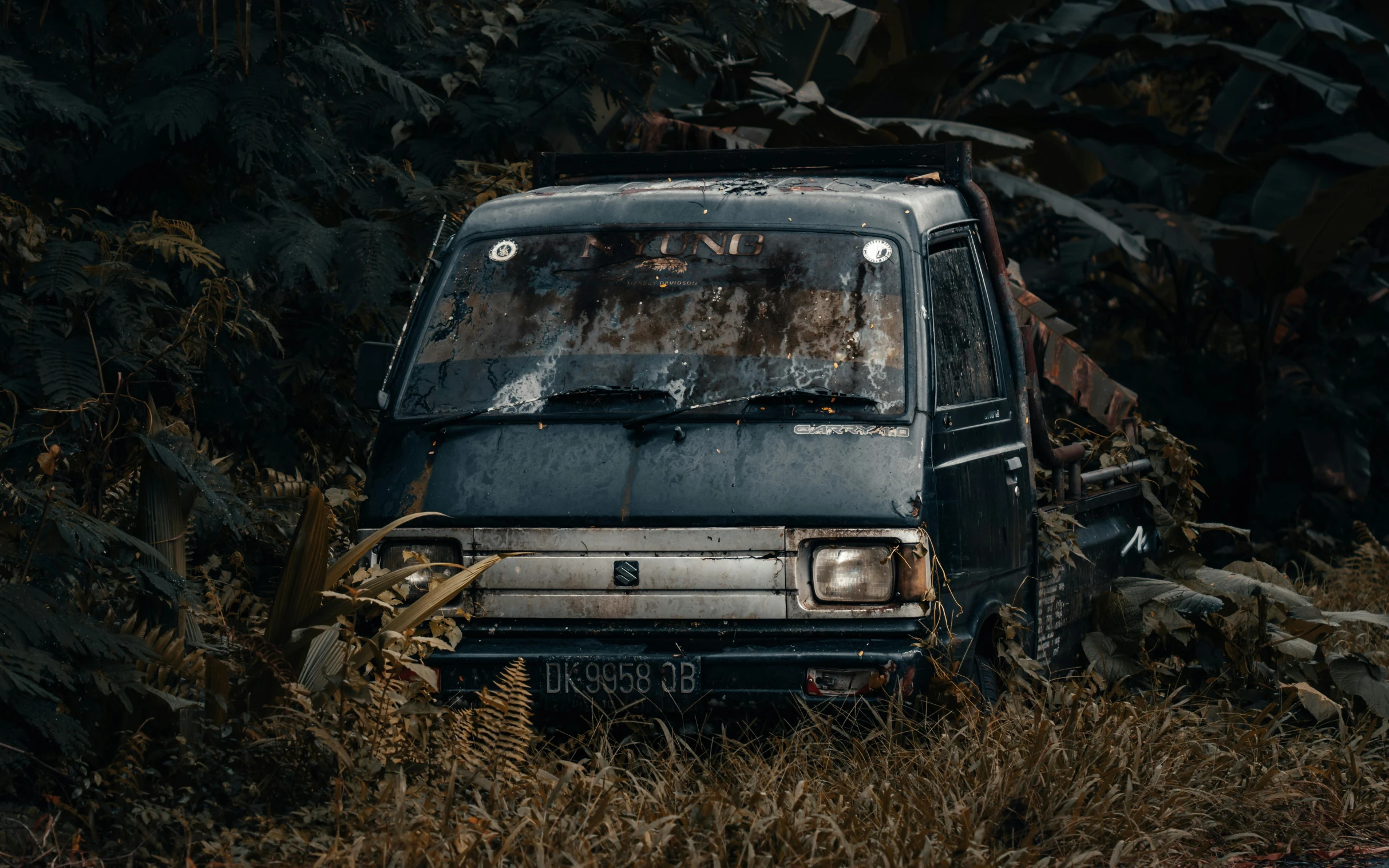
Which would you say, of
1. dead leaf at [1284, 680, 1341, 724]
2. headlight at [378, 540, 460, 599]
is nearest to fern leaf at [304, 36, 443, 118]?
headlight at [378, 540, 460, 599]

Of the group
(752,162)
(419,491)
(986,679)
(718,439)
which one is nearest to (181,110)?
(419,491)

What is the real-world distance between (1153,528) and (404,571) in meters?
4.19

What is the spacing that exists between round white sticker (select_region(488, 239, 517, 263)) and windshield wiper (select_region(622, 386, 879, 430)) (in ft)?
3.21

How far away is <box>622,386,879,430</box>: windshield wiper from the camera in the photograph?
5.29m

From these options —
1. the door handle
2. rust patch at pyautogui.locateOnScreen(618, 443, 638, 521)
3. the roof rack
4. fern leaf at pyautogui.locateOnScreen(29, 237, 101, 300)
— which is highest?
the roof rack

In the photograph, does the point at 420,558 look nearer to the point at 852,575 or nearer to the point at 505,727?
the point at 505,727

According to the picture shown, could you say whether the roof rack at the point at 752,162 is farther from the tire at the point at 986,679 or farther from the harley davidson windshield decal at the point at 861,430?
the tire at the point at 986,679

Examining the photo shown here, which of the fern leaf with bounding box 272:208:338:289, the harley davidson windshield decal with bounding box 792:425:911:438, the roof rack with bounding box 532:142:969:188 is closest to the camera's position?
the harley davidson windshield decal with bounding box 792:425:911:438

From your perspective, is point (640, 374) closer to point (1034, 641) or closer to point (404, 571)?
point (404, 571)

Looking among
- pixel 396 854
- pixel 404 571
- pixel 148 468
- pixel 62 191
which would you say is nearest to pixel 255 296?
pixel 62 191

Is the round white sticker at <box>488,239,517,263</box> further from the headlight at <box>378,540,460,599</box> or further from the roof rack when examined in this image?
the headlight at <box>378,540,460,599</box>

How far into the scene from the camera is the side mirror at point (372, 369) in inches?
227

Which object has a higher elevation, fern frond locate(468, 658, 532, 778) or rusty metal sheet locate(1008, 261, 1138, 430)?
rusty metal sheet locate(1008, 261, 1138, 430)

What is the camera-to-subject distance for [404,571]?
4914mm
